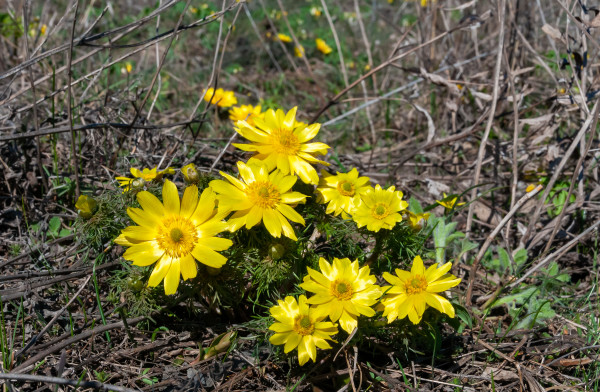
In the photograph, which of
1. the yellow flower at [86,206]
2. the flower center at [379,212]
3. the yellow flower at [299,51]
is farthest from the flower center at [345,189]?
the yellow flower at [299,51]

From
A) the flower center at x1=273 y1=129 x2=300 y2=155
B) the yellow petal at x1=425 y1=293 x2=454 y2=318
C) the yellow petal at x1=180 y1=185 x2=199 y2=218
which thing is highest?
the flower center at x1=273 y1=129 x2=300 y2=155

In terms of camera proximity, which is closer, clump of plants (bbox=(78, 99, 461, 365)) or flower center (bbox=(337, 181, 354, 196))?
clump of plants (bbox=(78, 99, 461, 365))

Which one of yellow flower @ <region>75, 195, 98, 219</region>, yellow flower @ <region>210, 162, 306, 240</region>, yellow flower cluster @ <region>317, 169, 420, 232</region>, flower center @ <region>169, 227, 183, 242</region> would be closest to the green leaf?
yellow flower cluster @ <region>317, 169, 420, 232</region>

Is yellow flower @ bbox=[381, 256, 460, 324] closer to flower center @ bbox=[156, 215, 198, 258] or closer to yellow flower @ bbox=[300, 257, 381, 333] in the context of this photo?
yellow flower @ bbox=[300, 257, 381, 333]

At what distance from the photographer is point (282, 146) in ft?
5.41

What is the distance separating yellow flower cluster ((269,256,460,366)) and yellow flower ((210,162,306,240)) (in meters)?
0.17

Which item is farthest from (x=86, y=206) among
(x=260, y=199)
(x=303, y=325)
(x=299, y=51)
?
(x=299, y=51)

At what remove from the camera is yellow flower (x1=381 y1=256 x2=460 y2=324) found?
1.48 meters

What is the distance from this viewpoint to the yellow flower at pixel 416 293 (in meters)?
1.48

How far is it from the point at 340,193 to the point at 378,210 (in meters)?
0.16

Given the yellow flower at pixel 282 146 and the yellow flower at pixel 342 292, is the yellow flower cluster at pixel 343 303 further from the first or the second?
the yellow flower at pixel 282 146

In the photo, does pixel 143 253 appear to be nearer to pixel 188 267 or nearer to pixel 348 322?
pixel 188 267

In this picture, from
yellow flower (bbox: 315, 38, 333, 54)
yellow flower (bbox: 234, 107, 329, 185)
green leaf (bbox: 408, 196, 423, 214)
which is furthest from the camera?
yellow flower (bbox: 315, 38, 333, 54)

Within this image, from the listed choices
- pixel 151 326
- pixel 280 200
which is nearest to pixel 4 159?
pixel 151 326
